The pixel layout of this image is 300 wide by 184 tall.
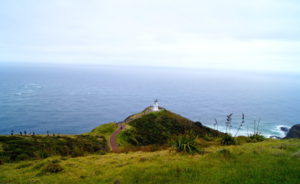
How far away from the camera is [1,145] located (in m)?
20.7

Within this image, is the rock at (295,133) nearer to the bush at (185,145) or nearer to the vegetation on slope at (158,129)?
the vegetation on slope at (158,129)

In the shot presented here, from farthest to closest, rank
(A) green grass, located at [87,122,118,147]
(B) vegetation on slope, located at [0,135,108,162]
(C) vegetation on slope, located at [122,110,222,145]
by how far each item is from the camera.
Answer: (C) vegetation on slope, located at [122,110,222,145] → (A) green grass, located at [87,122,118,147] → (B) vegetation on slope, located at [0,135,108,162]

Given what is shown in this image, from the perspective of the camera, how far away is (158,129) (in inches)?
1811

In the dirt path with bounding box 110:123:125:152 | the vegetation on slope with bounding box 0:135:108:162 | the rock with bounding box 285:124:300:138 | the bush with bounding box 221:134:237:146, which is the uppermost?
the bush with bounding box 221:134:237:146

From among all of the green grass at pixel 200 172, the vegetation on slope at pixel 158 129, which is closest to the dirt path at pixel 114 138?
the vegetation on slope at pixel 158 129

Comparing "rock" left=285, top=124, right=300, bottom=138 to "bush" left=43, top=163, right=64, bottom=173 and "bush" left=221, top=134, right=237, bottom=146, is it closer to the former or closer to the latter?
"bush" left=221, top=134, right=237, bottom=146

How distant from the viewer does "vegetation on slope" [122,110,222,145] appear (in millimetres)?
38375

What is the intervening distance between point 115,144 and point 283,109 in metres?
126

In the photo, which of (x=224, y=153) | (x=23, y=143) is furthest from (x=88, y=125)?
(x=224, y=153)

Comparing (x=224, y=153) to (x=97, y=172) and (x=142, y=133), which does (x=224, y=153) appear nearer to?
(x=97, y=172)

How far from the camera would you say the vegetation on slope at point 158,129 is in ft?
126

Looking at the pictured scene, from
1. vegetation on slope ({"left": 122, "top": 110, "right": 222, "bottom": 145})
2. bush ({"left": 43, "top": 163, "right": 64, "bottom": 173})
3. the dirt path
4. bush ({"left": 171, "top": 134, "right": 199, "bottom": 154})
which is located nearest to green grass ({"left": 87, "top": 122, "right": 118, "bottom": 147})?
the dirt path

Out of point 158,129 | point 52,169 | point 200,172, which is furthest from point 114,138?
Answer: point 200,172

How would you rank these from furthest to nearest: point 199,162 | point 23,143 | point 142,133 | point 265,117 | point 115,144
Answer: point 265,117, point 142,133, point 115,144, point 23,143, point 199,162
